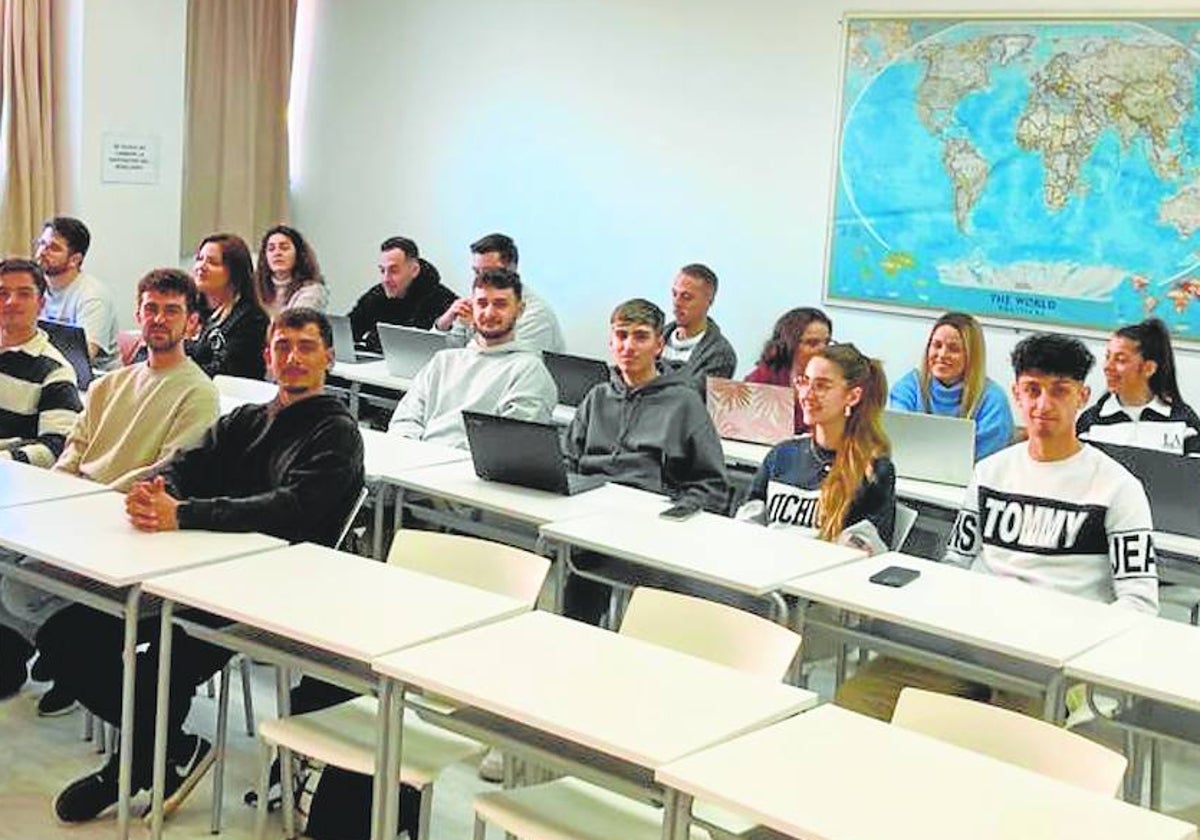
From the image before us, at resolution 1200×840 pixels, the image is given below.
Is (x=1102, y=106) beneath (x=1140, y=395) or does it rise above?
above

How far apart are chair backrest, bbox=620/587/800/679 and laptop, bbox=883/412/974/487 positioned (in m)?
1.66

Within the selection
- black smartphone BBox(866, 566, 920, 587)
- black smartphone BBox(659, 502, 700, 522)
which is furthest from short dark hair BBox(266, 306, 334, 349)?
black smartphone BBox(866, 566, 920, 587)

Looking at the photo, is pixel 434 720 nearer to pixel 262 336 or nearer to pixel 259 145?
pixel 262 336

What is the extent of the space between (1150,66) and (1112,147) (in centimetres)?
34

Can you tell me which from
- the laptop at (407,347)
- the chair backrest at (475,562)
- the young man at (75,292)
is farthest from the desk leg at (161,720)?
the young man at (75,292)

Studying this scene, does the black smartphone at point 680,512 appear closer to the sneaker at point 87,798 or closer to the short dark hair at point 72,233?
the sneaker at point 87,798

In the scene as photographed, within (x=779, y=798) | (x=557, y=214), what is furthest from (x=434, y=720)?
(x=557, y=214)

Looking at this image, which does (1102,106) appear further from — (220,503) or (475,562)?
(220,503)

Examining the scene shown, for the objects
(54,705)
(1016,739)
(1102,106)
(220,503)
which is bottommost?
(54,705)

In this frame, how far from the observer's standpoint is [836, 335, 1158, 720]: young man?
11.4 ft

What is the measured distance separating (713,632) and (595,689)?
0.46 meters

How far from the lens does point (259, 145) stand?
8.38 meters

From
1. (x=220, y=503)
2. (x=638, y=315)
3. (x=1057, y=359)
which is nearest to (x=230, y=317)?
(x=638, y=315)

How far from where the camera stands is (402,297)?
284 inches
